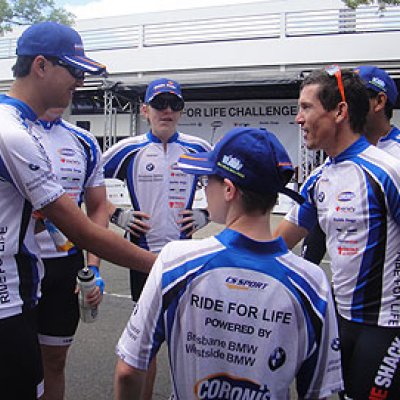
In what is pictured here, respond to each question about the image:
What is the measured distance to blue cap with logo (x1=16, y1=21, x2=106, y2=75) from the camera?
79.4 inches

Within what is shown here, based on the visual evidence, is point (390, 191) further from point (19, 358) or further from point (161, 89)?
point (161, 89)

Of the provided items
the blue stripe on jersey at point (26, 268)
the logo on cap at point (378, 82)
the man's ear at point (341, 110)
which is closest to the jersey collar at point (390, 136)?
the logo on cap at point (378, 82)

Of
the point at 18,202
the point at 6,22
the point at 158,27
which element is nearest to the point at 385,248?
the point at 18,202

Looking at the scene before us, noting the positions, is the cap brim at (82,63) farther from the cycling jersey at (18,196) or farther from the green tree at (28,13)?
the green tree at (28,13)

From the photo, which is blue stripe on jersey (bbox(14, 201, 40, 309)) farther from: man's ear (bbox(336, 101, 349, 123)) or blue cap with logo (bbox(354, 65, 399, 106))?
blue cap with logo (bbox(354, 65, 399, 106))

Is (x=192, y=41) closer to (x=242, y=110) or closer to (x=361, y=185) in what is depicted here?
(x=242, y=110)

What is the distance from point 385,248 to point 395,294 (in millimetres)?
215

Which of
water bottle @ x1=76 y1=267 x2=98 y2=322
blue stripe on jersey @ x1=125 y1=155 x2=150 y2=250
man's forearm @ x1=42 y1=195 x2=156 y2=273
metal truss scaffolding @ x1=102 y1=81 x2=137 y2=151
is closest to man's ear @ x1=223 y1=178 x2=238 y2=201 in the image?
man's forearm @ x1=42 y1=195 x2=156 y2=273

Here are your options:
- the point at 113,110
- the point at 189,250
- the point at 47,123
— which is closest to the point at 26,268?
the point at 189,250

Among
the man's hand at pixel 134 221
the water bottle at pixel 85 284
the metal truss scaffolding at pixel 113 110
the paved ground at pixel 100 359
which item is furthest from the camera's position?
the metal truss scaffolding at pixel 113 110

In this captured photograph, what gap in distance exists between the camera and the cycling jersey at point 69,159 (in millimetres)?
2797

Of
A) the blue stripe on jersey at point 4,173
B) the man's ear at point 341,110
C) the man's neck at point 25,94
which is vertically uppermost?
the man's neck at point 25,94

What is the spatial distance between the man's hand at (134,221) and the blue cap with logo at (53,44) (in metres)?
1.42

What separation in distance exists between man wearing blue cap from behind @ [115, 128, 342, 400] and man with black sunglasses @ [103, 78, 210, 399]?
1922 millimetres
